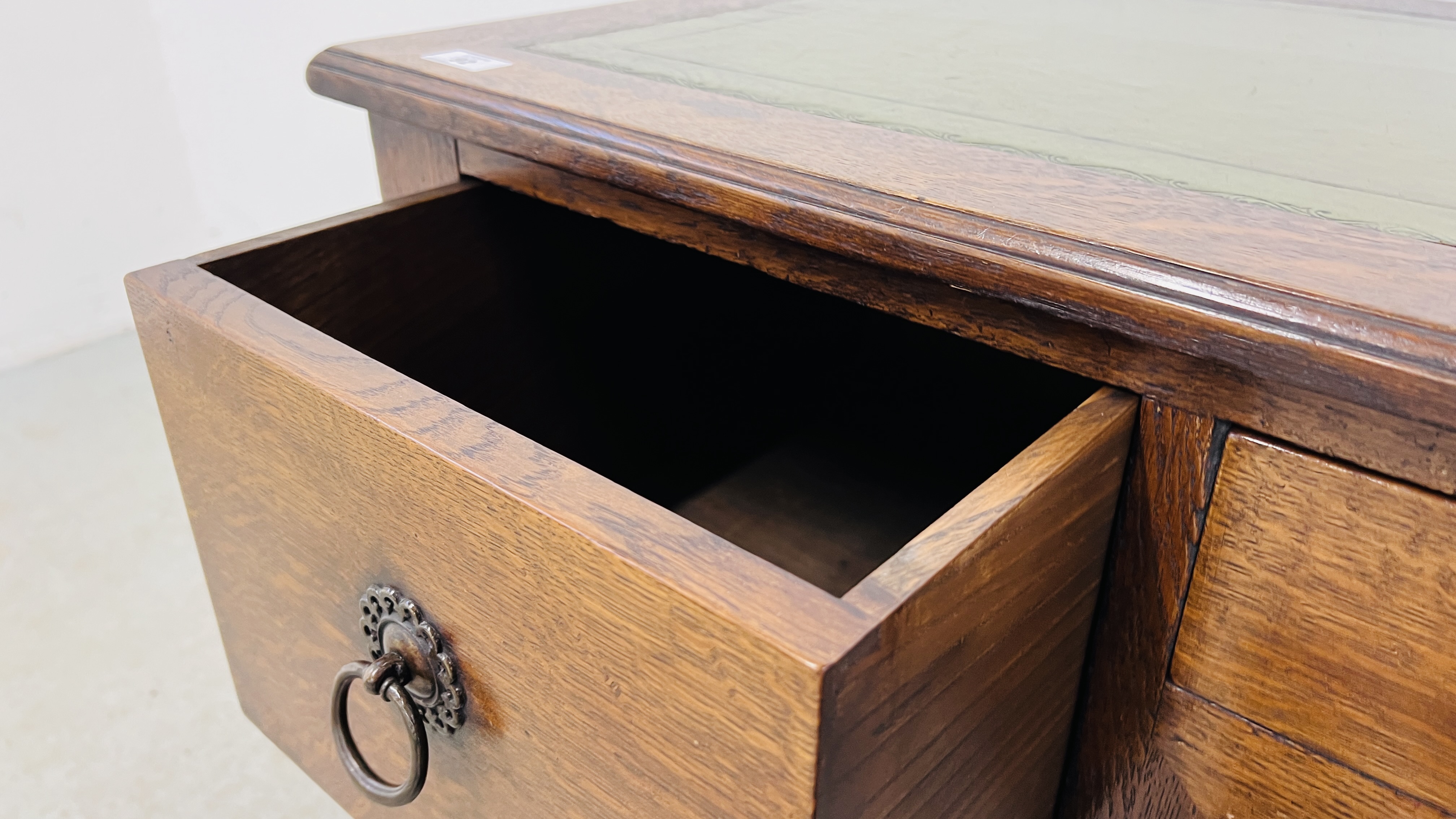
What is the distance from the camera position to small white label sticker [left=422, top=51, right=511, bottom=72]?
1.75 ft

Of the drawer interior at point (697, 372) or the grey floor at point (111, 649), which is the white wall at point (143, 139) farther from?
the drawer interior at point (697, 372)

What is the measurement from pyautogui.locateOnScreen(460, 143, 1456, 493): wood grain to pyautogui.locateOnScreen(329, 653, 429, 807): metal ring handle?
21 centimetres

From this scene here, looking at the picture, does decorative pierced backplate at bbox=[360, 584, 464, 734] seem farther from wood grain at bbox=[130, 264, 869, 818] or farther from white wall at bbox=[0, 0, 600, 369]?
white wall at bbox=[0, 0, 600, 369]

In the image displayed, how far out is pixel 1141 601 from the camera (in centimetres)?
38

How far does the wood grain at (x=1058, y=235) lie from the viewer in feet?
0.92

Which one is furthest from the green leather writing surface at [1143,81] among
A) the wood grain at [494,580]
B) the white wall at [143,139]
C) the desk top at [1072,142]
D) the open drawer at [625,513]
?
the white wall at [143,139]

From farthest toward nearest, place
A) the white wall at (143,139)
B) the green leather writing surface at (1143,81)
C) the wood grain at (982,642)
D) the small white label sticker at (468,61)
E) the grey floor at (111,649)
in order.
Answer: the white wall at (143,139), the grey floor at (111,649), the small white label sticker at (468,61), the green leather writing surface at (1143,81), the wood grain at (982,642)

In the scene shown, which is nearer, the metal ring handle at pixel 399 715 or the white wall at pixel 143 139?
the metal ring handle at pixel 399 715

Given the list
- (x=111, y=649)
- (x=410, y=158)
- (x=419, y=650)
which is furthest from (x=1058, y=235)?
(x=111, y=649)

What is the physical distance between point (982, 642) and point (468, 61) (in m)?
0.40

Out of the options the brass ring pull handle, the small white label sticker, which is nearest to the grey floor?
the brass ring pull handle

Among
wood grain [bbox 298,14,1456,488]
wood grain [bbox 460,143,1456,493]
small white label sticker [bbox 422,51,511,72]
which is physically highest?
small white label sticker [bbox 422,51,511,72]

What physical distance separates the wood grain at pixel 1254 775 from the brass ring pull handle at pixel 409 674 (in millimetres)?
264

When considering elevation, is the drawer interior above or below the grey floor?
above
